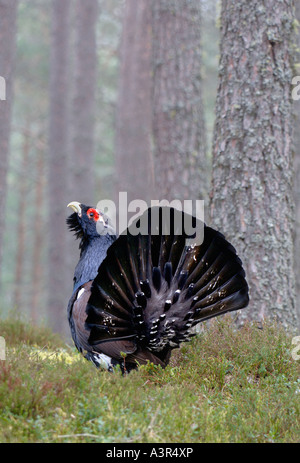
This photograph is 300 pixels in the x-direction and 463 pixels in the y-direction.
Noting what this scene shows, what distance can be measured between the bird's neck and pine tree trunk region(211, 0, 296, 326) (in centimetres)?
168

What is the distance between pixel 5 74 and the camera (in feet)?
28.9

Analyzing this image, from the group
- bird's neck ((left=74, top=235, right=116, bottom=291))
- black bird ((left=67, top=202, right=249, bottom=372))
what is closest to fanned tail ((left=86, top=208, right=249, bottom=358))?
black bird ((left=67, top=202, right=249, bottom=372))

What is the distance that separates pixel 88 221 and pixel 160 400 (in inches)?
87.5

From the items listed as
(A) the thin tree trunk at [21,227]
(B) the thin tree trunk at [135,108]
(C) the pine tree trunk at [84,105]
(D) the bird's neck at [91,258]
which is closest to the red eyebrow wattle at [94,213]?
(D) the bird's neck at [91,258]

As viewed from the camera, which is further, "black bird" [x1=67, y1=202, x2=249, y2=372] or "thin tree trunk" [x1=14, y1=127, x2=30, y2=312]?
"thin tree trunk" [x1=14, y1=127, x2=30, y2=312]

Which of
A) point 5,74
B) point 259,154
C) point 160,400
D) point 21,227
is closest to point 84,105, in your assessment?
point 5,74

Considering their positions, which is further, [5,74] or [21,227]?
[21,227]

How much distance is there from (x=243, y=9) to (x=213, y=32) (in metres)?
16.5

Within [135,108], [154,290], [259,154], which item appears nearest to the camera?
[154,290]

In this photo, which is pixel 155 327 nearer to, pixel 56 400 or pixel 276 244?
pixel 56 400

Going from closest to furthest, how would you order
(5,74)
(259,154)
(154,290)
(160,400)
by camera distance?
(160,400), (154,290), (259,154), (5,74)

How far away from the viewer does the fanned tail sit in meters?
4.88

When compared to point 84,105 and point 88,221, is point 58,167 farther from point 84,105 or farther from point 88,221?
point 88,221

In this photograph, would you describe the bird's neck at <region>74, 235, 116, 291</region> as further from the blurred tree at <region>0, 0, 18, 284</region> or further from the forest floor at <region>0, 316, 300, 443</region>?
the blurred tree at <region>0, 0, 18, 284</region>
